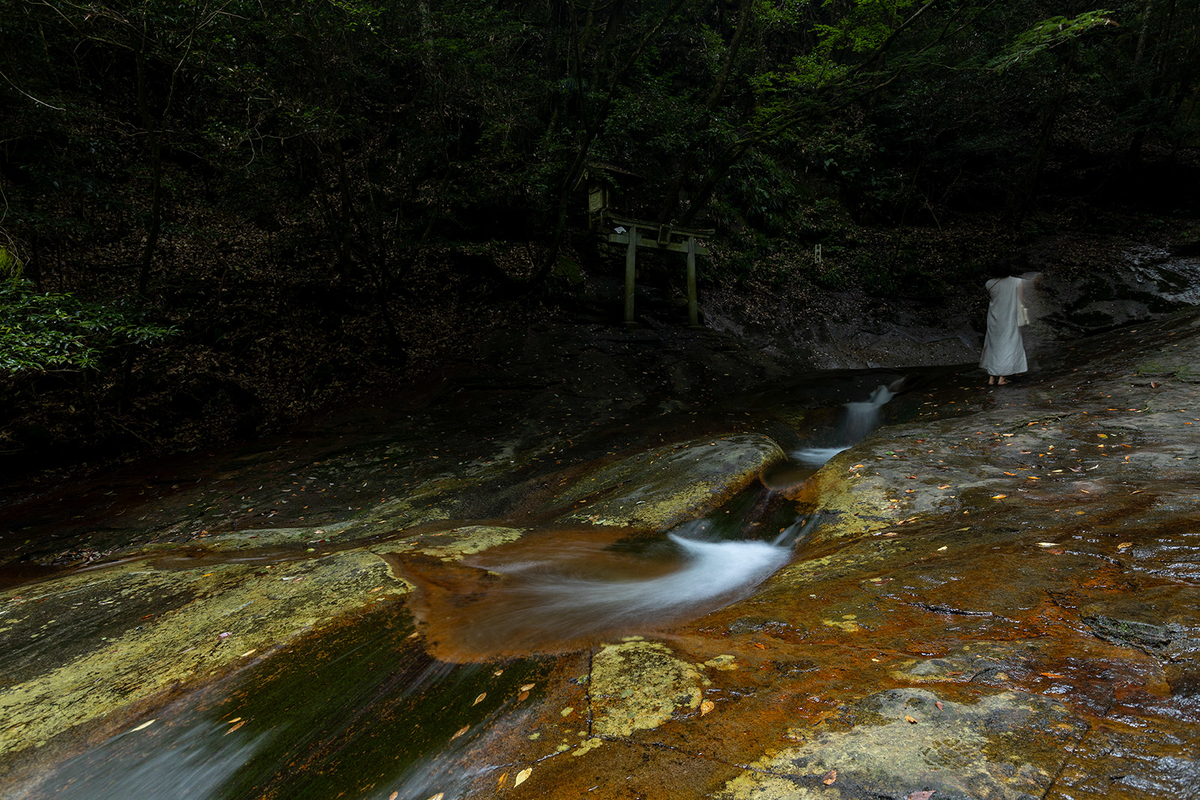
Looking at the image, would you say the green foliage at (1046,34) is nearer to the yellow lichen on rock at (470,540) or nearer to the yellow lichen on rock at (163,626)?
the yellow lichen on rock at (470,540)

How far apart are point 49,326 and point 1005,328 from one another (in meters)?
13.4

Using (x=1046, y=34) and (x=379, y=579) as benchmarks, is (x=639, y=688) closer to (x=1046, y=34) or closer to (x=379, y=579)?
(x=379, y=579)

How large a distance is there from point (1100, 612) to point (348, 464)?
28.1ft

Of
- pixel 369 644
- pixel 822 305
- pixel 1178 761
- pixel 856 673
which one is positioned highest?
pixel 822 305

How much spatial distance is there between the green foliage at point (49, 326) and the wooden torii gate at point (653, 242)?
994cm

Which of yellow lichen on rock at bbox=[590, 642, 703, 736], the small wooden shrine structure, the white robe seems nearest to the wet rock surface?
yellow lichen on rock at bbox=[590, 642, 703, 736]

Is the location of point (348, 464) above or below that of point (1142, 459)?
below

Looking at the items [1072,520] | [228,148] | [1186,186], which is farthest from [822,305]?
[228,148]

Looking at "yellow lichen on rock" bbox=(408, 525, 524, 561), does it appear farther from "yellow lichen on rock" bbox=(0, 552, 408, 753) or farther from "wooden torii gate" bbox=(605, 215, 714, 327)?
"wooden torii gate" bbox=(605, 215, 714, 327)

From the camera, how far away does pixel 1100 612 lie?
247 cm

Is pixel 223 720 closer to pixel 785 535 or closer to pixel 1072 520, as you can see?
pixel 785 535

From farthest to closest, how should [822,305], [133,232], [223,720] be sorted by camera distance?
[822,305] < [133,232] < [223,720]

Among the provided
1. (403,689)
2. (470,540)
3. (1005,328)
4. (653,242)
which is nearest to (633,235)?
(653,242)

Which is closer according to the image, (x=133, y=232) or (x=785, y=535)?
(x=785, y=535)
